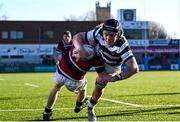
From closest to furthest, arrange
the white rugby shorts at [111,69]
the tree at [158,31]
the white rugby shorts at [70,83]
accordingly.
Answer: the white rugby shorts at [111,69]
the white rugby shorts at [70,83]
the tree at [158,31]

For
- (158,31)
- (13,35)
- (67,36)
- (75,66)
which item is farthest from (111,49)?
(158,31)

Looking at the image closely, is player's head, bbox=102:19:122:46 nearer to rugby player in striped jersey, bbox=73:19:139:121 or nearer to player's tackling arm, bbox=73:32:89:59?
rugby player in striped jersey, bbox=73:19:139:121

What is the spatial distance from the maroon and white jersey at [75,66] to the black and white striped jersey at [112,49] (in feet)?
1.58

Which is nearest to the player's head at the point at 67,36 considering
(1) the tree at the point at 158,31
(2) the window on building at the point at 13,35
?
(2) the window on building at the point at 13,35

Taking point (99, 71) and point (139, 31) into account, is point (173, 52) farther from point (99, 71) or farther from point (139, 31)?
point (99, 71)

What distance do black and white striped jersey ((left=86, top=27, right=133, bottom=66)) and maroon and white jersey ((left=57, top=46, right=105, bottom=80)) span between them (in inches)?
19.0

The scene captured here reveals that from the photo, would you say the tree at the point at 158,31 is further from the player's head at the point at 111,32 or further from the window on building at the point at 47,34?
the player's head at the point at 111,32

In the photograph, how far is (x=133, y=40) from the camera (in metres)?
79.6

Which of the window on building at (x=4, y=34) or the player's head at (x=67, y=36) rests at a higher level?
the player's head at (x=67, y=36)

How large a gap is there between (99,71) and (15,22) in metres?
76.9

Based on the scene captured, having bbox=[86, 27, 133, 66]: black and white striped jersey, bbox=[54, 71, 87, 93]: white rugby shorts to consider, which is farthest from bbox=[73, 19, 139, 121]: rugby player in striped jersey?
bbox=[54, 71, 87, 93]: white rugby shorts

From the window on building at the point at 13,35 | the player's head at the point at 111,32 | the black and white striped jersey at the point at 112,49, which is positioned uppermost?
the player's head at the point at 111,32

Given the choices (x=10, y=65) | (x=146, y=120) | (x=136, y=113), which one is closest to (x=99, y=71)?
(x=146, y=120)

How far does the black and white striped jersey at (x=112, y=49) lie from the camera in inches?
328
